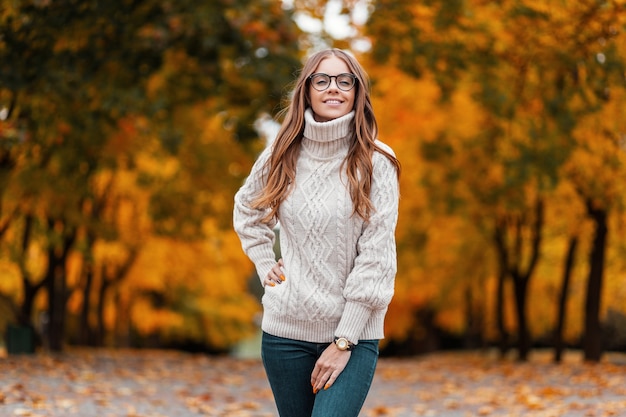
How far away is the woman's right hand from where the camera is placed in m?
3.45

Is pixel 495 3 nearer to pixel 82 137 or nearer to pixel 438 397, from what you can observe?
pixel 438 397

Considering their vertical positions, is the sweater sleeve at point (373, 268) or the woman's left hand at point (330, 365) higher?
the sweater sleeve at point (373, 268)

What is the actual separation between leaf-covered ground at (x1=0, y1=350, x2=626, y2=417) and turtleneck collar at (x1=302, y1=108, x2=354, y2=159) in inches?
210

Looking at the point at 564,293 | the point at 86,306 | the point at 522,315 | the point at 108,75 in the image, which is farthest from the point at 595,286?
the point at 86,306

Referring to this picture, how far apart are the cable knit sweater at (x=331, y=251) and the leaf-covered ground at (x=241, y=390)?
5.19 m

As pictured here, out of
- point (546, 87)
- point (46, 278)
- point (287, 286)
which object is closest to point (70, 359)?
point (46, 278)

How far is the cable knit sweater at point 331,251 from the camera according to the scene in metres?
3.26

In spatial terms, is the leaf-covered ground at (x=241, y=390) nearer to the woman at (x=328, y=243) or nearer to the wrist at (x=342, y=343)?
the woman at (x=328, y=243)

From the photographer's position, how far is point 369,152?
11.0ft

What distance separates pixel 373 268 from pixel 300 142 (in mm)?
599

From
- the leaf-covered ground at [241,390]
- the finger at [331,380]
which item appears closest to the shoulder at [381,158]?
the finger at [331,380]

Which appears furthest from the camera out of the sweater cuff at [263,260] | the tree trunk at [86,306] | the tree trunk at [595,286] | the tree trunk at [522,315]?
the tree trunk at [86,306]

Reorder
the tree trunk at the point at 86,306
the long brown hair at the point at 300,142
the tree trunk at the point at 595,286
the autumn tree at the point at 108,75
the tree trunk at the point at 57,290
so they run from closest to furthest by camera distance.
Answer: the long brown hair at the point at 300,142 < the autumn tree at the point at 108,75 < the tree trunk at the point at 595,286 < the tree trunk at the point at 57,290 < the tree trunk at the point at 86,306

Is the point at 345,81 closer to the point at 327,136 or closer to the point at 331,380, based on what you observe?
the point at 327,136
